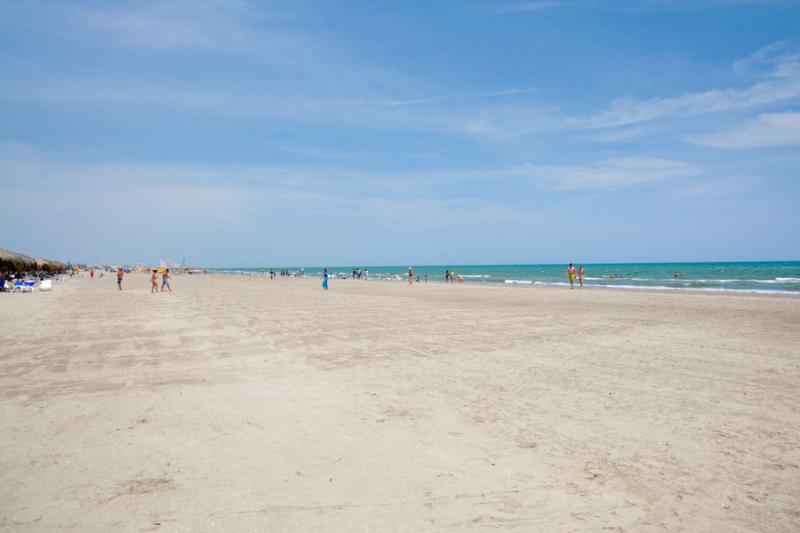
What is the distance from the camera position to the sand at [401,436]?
3535 mm

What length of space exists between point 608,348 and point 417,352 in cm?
404

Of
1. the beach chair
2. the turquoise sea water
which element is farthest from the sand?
the turquoise sea water

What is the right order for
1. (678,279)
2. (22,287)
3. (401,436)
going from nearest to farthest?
(401,436) < (22,287) < (678,279)

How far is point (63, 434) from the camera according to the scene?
515 cm

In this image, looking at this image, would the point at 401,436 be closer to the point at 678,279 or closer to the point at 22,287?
the point at 22,287

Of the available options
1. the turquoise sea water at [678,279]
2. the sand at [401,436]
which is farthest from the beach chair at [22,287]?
the turquoise sea water at [678,279]

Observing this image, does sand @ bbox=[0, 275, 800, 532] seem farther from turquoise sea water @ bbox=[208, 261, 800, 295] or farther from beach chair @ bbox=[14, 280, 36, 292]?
turquoise sea water @ bbox=[208, 261, 800, 295]

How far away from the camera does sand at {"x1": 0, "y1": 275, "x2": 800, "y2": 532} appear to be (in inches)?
139

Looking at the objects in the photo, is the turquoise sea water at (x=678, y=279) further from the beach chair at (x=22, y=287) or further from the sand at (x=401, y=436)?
the beach chair at (x=22, y=287)

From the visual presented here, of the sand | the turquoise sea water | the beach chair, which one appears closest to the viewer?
the sand

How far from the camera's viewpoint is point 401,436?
507cm

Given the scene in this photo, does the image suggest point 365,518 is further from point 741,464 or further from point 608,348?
point 608,348

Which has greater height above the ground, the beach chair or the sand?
the beach chair

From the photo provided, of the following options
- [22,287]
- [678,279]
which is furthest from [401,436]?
[678,279]
